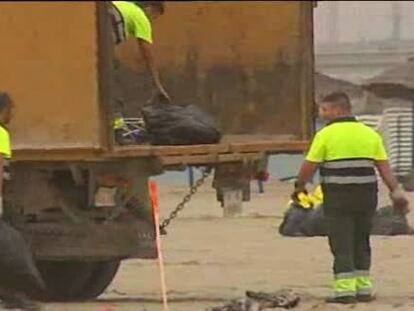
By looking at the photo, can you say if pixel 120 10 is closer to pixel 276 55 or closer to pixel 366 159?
pixel 276 55

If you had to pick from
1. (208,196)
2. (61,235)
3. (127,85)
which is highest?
(127,85)

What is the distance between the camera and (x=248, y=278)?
14133mm

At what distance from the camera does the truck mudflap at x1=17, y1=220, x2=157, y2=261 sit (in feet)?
37.7

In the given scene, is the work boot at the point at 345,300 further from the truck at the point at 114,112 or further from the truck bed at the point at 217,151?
the truck bed at the point at 217,151

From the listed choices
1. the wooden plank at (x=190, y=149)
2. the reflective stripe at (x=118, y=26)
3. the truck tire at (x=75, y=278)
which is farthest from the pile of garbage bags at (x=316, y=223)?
the wooden plank at (x=190, y=149)

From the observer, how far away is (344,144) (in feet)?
38.6

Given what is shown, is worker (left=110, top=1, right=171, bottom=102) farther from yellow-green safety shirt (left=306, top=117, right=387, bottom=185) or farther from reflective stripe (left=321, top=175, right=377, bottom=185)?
reflective stripe (left=321, top=175, right=377, bottom=185)

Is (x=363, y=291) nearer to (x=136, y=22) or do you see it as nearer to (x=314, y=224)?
(x=136, y=22)

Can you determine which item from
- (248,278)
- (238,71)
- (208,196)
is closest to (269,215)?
(208,196)

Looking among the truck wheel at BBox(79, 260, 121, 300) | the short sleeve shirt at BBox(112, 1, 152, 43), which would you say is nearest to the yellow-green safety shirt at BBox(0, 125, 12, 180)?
the short sleeve shirt at BBox(112, 1, 152, 43)

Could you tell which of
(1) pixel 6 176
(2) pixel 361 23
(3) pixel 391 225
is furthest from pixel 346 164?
(3) pixel 391 225

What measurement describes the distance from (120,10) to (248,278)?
139 inches

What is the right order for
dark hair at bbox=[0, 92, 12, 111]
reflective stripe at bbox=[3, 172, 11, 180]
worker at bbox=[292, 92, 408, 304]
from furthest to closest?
worker at bbox=[292, 92, 408, 304], reflective stripe at bbox=[3, 172, 11, 180], dark hair at bbox=[0, 92, 12, 111]

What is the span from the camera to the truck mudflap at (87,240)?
11.5m
